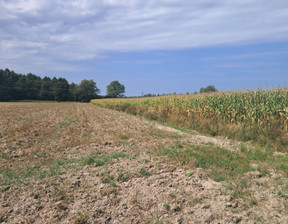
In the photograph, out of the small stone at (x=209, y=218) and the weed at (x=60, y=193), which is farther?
the weed at (x=60, y=193)

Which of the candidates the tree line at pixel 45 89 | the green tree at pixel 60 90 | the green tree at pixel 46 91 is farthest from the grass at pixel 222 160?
the green tree at pixel 60 90

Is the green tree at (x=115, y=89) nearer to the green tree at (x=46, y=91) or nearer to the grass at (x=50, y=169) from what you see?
the green tree at (x=46, y=91)

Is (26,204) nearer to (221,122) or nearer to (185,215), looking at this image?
(185,215)

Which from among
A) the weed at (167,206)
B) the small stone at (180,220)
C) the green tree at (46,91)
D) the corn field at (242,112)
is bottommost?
the small stone at (180,220)

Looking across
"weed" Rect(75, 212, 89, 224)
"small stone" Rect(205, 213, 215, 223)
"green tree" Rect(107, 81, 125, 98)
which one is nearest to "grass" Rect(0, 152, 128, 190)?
"weed" Rect(75, 212, 89, 224)

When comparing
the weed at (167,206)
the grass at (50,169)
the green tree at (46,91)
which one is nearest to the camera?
the weed at (167,206)

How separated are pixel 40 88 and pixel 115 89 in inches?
1352

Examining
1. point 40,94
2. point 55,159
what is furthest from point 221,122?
point 40,94

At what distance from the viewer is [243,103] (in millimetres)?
13516

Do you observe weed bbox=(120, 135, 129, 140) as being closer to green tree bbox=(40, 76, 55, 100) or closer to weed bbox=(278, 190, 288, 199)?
weed bbox=(278, 190, 288, 199)

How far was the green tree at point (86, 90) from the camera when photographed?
10762 centimetres

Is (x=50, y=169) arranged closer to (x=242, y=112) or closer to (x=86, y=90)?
(x=242, y=112)

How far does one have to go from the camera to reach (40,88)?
10238cm

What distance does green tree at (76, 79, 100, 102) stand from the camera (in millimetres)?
107625
